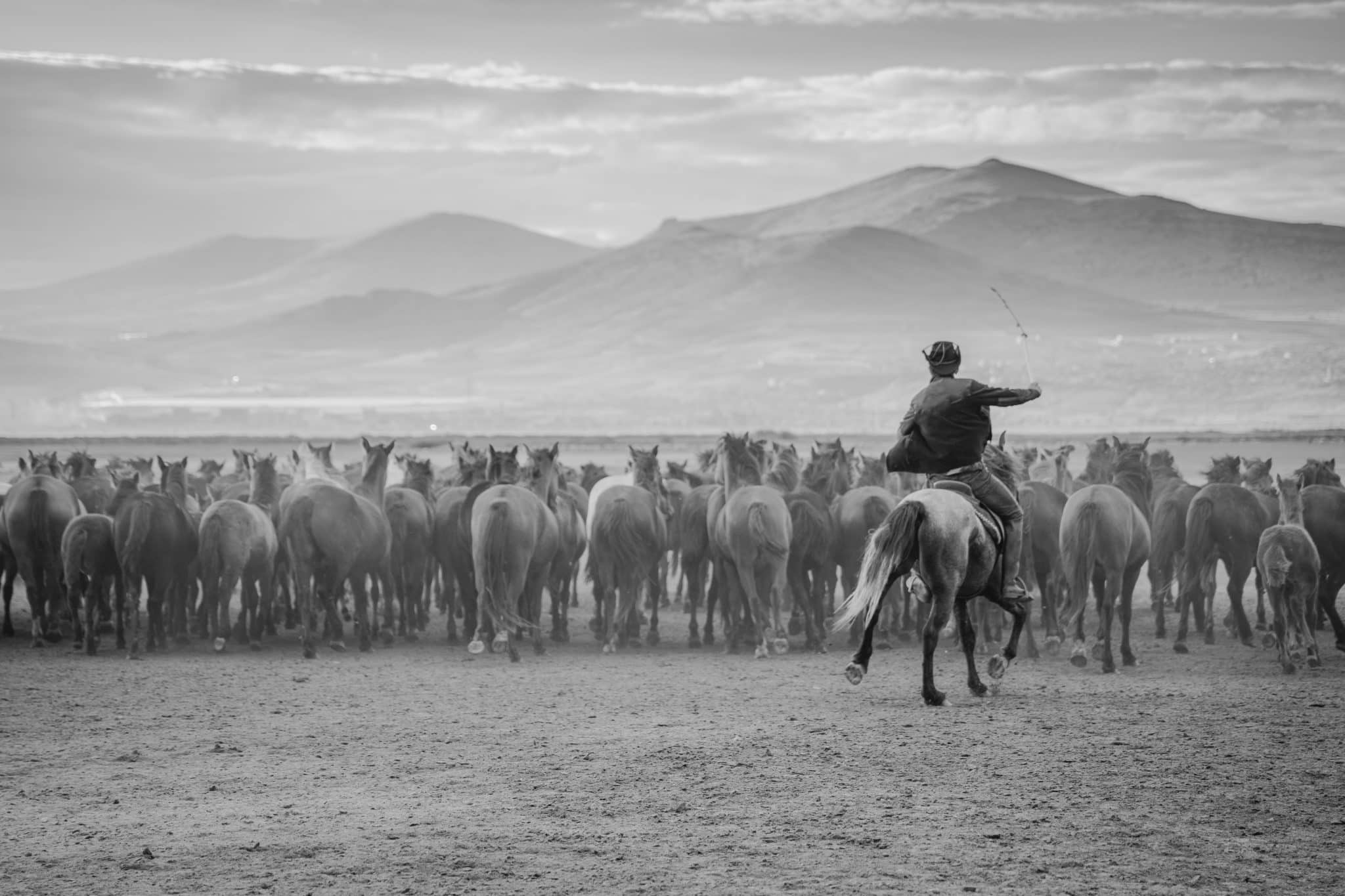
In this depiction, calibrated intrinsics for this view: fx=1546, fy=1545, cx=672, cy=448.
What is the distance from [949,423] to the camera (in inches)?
442

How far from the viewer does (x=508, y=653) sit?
15.1 meters

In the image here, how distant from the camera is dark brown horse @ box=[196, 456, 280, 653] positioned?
1489 cm

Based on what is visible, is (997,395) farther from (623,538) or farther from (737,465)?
(623,538)

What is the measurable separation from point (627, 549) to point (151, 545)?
4.63 m

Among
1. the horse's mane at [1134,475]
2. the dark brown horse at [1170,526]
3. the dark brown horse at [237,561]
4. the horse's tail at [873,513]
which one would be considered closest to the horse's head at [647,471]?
the horse's tail at [873,513]

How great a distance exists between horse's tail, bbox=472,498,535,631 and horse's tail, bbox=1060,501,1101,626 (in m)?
5.12

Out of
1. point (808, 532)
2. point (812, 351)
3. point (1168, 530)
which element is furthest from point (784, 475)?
point (812, 351)

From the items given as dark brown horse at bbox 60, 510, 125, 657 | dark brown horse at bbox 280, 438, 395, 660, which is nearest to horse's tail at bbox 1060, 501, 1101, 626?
dark brown horse at bbox 280, 438, 395, 660

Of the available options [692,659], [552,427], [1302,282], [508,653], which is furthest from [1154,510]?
[1302,282]

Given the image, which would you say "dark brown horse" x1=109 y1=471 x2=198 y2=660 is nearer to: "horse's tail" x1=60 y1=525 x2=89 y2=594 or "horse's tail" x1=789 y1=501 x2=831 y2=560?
"horse's tail" x1=60 y1=525 x2=89 y2=594

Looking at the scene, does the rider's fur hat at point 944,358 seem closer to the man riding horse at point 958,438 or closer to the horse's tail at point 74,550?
the man riding horse at point 958,438

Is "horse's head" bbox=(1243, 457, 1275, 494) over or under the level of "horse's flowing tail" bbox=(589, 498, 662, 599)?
over

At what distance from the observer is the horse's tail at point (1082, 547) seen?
13266 millimetres

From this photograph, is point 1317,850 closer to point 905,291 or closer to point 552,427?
point 552,427
